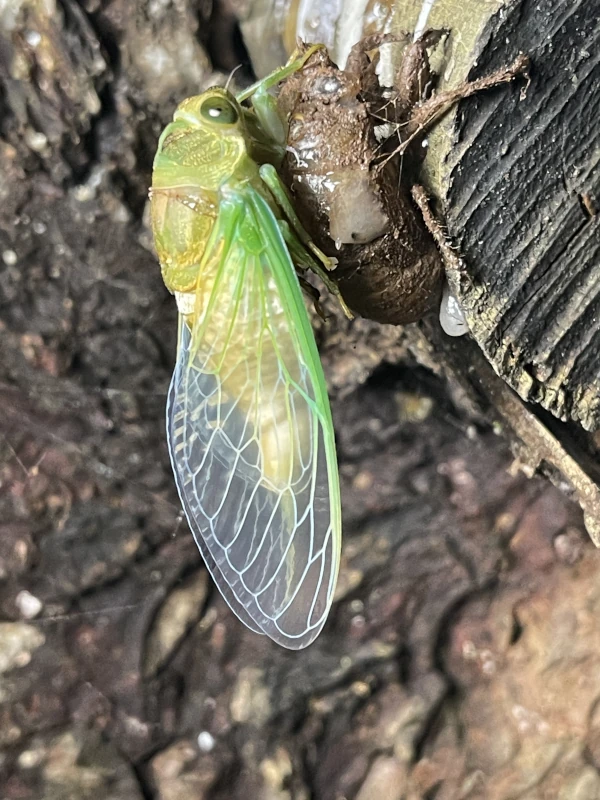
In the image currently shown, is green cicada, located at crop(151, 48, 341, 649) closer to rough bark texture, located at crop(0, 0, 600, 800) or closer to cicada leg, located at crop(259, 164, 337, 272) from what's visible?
cicada leg, located at crop(259, 164, 337, 272)

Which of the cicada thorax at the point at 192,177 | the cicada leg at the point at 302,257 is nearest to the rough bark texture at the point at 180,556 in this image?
the cicada leg at the point at 302,257

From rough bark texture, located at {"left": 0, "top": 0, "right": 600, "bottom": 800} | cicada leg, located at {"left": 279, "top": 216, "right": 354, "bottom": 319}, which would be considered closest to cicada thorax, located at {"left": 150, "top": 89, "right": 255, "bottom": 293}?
cicada leg, located at {"left": 279, "top": 216, "right": 354, "bottom": 319}

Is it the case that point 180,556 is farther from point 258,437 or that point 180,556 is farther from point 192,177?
point 192,177

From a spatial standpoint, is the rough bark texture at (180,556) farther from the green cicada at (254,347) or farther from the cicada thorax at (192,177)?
the cicada thorax at (192,177)

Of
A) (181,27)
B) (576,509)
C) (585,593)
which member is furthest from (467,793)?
(181,27)

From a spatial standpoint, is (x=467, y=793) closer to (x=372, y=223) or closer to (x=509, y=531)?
(x=509, y=531)
